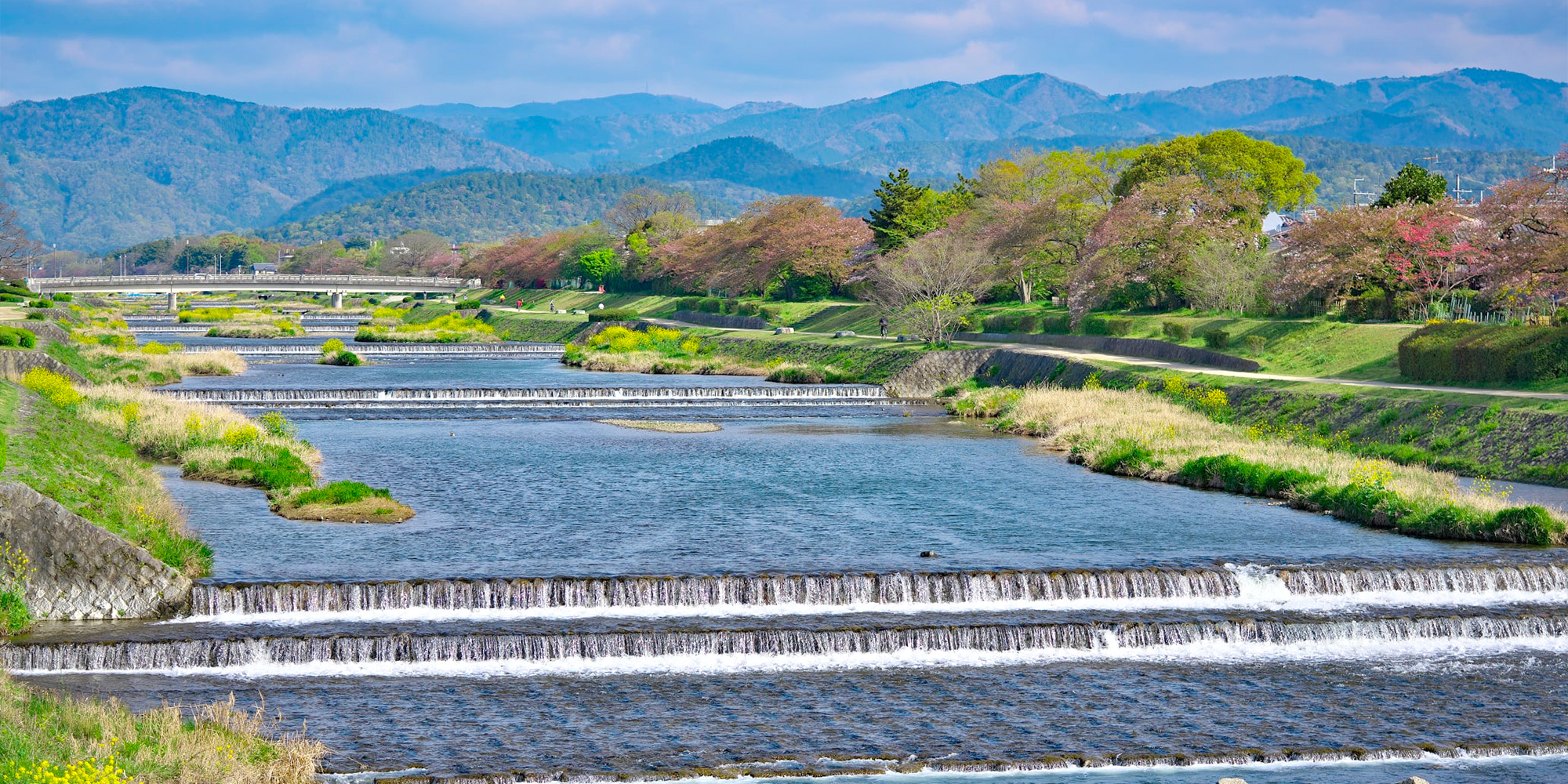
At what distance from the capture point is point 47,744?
16.9 m

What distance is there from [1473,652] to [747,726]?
13949 mm

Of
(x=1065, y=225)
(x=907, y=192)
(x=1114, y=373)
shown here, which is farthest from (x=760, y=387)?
(x=907, y=192)

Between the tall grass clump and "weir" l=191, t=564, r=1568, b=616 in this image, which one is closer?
the tall grass clump

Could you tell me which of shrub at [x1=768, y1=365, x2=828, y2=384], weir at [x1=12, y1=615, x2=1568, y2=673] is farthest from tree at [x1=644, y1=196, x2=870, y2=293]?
weir at [x1=12, y1=615, x2=1568, y2=673]

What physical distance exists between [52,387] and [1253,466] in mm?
41827

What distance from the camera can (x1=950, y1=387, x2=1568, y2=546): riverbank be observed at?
33.7m

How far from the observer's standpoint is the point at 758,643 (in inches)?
979

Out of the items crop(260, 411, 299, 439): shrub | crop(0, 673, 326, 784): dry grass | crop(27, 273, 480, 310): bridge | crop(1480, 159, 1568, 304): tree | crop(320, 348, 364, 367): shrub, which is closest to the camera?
crop(0, 673, 326, 784): dry grass

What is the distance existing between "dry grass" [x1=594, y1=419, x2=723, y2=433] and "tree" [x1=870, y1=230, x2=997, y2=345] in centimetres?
2670

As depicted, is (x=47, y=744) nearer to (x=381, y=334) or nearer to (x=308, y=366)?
(x=308, y=366)

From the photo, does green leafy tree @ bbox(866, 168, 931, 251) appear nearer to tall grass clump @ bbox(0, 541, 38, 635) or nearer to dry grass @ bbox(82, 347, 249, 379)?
dry grass @ bbox(82, 347, 249, 379)

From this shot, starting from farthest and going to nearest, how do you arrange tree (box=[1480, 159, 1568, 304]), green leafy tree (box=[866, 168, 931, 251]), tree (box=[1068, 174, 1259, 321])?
green leafy tree (box=[866, 168, 931, 251]) → tree (box=[1068, 174, 1259, 321]) → tree (box=[1480, 159, 1568, 304])

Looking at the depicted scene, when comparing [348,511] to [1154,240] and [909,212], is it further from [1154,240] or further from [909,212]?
[909,212]

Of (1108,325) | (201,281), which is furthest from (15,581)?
(201,281)
